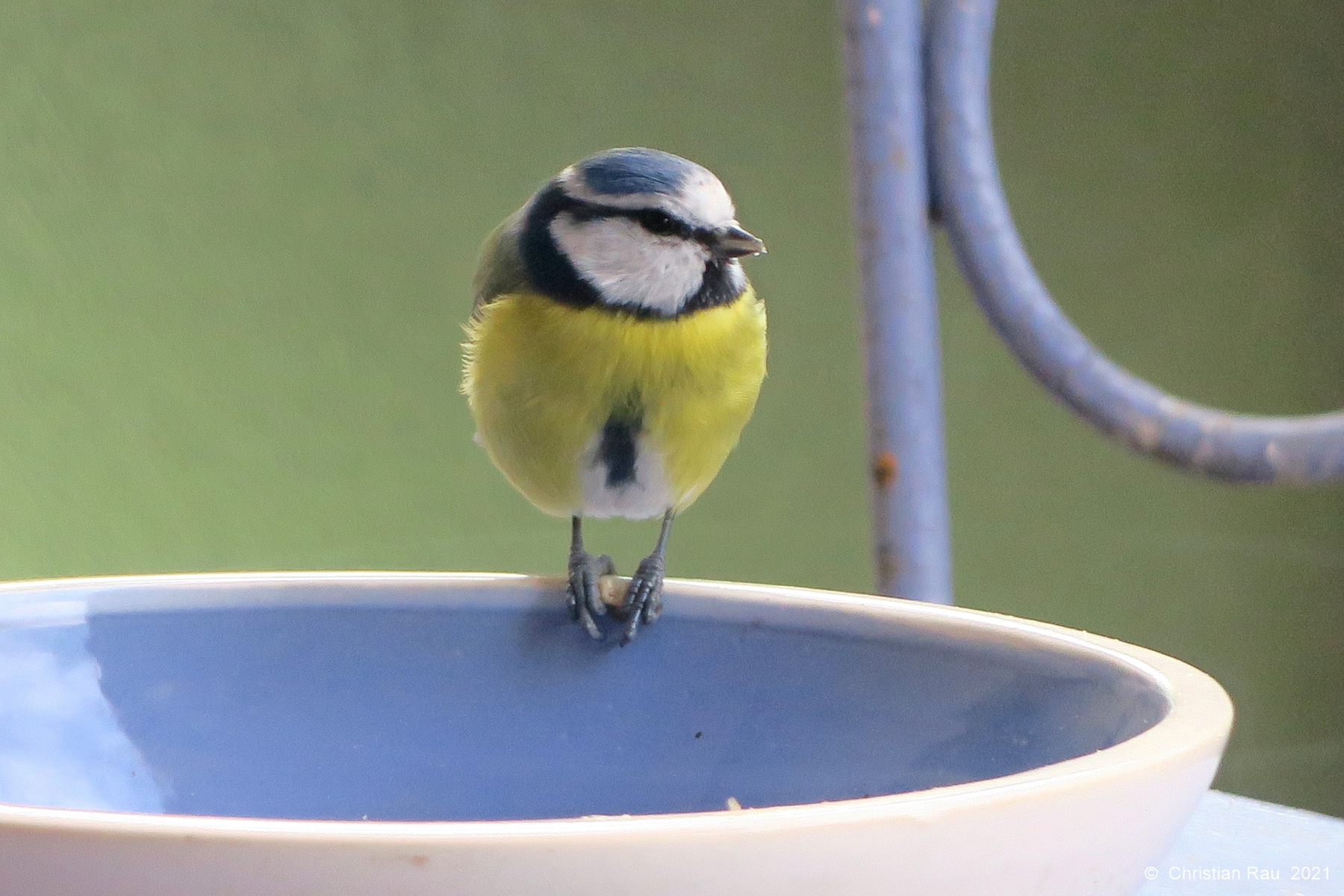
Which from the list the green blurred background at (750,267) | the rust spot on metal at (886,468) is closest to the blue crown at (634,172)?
the rust spot on metal at (886,468)

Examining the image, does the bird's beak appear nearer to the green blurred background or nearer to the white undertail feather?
the white undertail feather

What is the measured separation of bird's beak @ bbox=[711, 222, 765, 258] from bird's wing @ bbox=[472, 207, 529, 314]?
0.08m

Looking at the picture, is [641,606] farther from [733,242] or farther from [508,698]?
[733,242]

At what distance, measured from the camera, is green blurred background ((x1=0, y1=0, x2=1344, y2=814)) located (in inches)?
49.8

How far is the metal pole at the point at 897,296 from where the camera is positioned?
0.47 m

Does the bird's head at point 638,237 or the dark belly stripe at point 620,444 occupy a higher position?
the bird's head at point 638,237

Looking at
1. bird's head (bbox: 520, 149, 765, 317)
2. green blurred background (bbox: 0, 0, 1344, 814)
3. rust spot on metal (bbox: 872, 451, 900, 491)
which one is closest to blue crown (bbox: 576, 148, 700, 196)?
bird's head (bbox: 520, 149, 765, 317)

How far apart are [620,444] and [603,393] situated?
0.02 meters

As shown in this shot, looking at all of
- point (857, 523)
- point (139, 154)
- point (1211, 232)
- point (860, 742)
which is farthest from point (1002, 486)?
point (860, 742)

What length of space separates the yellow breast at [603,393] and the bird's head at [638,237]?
0.01m

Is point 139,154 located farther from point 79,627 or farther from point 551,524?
point 79,627

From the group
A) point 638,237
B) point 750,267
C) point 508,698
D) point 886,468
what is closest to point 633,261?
point 638,237

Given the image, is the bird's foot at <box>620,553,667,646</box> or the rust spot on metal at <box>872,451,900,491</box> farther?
the rust spot on metal at <box>872,451,900,491</box>

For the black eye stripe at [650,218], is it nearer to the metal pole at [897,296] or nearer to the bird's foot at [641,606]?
the metal pole at [897,296]
